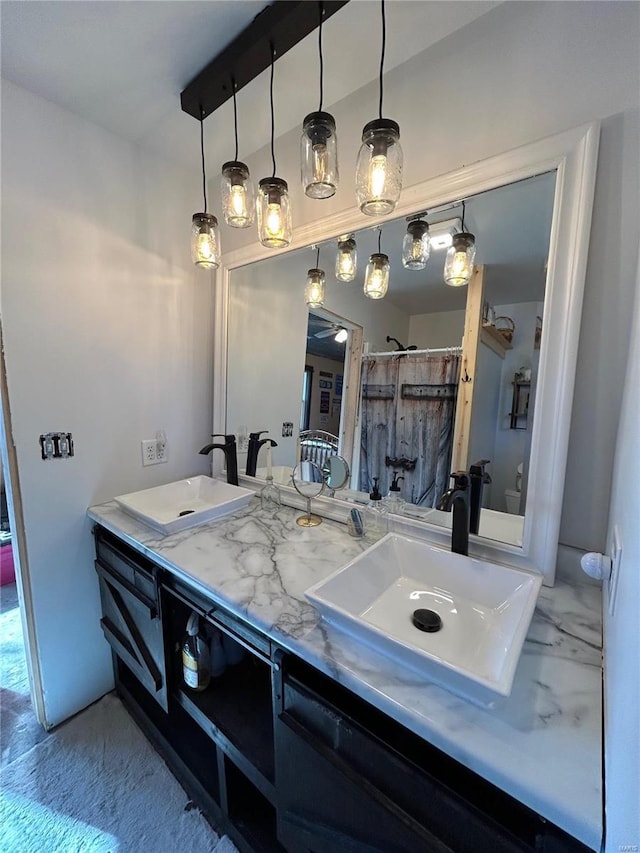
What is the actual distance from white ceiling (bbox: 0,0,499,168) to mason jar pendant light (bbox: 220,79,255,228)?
0.50 ft

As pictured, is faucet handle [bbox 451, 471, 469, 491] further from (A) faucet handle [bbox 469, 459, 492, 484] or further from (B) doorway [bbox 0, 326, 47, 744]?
(B) doorway [bbox 0, 326, 47, 744]

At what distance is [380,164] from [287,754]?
1403 mm

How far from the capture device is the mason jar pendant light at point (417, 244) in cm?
106

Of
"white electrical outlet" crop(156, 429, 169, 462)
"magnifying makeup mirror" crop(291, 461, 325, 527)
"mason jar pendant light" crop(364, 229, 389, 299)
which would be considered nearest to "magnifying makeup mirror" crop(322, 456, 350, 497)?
"magnifying makeup mirror" crop(291, 461, 325, 527)

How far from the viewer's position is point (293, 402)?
4.99 feet

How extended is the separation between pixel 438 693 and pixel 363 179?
113cm

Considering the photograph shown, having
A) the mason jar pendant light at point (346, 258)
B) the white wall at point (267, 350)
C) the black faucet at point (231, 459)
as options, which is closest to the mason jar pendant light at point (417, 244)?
the mason jar pendant light at point (346, 258)

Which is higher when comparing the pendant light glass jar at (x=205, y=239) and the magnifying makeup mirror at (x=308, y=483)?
the pendant light glass jar at (x=205, y=239)

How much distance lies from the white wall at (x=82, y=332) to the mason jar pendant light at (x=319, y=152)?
0.93 meters

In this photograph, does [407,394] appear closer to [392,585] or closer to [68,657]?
[392,585]

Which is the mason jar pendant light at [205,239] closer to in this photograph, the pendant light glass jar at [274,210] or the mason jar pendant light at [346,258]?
the pendant light glass jar at [274,210]

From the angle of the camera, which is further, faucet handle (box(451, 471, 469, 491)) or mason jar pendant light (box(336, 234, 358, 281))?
mason jar pendant light (box(336, 234, 358, 281))

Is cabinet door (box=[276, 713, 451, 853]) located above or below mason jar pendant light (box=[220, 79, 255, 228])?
below

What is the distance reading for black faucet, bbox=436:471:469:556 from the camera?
91cm
